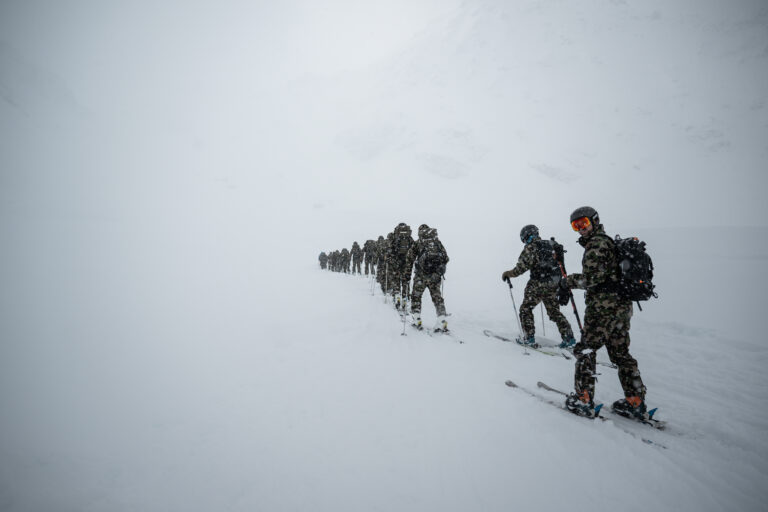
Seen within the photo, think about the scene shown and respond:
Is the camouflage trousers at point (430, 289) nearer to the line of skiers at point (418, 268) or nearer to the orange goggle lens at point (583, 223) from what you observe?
the line of skiers at point (418, 268)

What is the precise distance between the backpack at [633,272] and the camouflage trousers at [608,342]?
0.49ft

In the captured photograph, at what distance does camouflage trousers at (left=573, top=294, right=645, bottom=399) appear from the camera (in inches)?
127

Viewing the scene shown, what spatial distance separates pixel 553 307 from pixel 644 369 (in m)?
1.70

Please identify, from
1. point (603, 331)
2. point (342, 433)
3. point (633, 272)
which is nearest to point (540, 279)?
point (603, 331)

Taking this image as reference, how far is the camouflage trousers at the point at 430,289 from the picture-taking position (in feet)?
21.3

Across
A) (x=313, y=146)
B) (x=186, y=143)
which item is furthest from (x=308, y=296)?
(x=186, y=143)

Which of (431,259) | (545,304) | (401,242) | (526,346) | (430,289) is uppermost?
(401,242)

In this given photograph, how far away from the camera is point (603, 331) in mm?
3262

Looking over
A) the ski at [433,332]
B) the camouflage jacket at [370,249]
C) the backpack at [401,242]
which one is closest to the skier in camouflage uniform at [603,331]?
the ski at [433,332]

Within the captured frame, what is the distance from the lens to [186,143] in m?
189

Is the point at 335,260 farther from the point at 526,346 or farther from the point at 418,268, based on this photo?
the point at 526,346

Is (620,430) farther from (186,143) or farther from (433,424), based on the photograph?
(186,143)

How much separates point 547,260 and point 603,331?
2752mm

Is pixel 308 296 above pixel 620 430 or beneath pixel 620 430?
above
